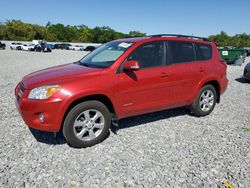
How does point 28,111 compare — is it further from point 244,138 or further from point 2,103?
point 244,138

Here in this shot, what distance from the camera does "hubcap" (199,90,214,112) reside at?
548cm

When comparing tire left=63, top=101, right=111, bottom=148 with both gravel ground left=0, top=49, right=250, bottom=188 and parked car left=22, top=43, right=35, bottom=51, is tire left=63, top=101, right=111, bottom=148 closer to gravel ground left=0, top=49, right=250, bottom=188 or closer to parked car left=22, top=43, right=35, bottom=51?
gravel ground left=0, top=49, right=250, bottom=188

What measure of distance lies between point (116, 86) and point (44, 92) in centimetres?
117

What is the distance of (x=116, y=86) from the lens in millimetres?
3965

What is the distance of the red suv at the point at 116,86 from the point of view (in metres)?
3.59

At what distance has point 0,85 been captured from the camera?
8578mm

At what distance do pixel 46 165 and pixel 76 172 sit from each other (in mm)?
492

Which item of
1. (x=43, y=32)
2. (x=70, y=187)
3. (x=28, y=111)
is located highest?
(x=43, y=32)

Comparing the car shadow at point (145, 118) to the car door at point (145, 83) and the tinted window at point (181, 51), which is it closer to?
the car door at point (145, 83)

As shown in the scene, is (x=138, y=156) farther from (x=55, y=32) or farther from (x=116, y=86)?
(x=55, y=32)

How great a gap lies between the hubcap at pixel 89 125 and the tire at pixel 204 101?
2418 millimetres

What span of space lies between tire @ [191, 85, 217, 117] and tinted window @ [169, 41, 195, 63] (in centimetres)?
85

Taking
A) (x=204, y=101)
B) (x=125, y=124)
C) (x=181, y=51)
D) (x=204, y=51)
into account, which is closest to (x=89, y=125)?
(x=125, y=124)

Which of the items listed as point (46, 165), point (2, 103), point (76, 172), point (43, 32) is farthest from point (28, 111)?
point (43, 32)
